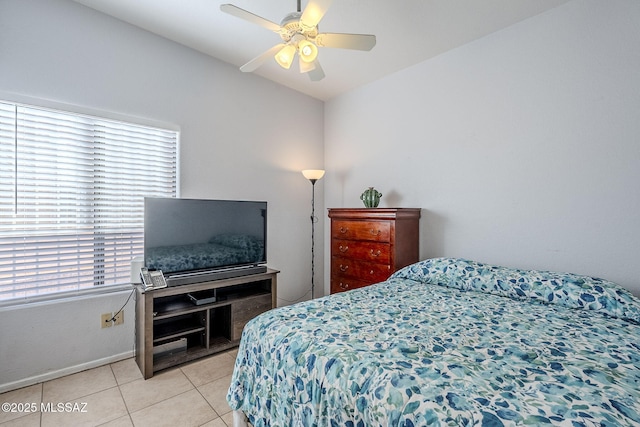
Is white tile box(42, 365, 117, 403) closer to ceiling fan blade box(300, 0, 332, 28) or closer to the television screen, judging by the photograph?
the television screen

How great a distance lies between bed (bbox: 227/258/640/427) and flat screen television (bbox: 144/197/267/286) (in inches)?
49.7

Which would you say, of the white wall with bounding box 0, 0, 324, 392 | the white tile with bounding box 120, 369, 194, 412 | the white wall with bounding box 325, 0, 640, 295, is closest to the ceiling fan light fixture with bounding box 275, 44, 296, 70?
the white wall with bounding box 0, 0, 324, 392

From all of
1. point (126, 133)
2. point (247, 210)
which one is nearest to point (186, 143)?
point (126, 133)

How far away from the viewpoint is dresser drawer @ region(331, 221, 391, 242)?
2.57m

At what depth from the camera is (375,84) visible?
3283 millimetres

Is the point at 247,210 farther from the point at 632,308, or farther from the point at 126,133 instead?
the point at 632,308

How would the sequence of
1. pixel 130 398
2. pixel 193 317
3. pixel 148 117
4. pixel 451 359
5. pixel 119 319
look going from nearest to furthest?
pixel 451 359 → pixel 130 398 → pixel 119 319 → pixel 148 117 → pixel 193 317

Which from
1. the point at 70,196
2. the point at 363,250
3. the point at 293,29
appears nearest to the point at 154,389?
the point at 70,196

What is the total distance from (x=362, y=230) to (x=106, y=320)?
2.25 meters

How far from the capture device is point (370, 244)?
2.68 meters

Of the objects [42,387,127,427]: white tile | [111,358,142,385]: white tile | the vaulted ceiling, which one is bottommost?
[111,358,142,385]: white tile

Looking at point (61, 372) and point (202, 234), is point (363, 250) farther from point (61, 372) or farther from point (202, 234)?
point (61, 372)

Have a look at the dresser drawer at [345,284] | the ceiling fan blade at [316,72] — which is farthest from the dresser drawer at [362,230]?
the ceiling fan blade at [316,72]

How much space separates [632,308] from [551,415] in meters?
1.25
